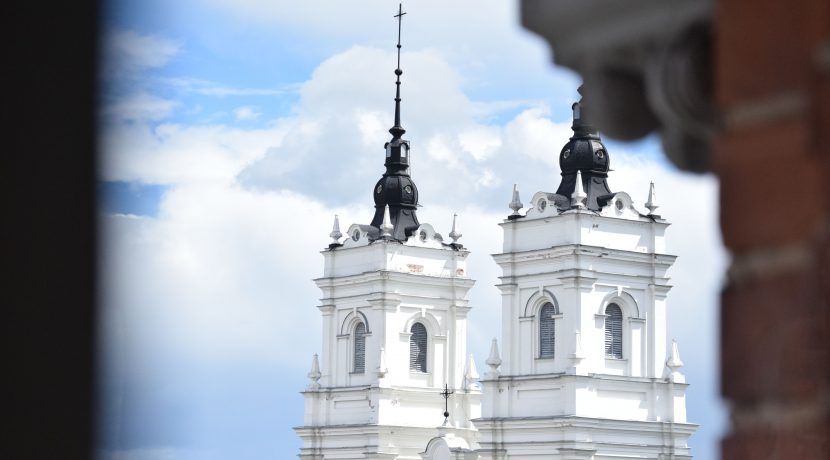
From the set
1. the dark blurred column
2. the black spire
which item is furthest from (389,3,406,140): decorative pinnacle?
the dark blurred column

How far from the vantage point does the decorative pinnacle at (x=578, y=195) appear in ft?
152

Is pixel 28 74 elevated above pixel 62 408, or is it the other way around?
pixel 28 74

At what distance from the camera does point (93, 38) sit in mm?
1659

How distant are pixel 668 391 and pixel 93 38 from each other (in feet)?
149

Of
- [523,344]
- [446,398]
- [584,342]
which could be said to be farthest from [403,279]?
[584,342]

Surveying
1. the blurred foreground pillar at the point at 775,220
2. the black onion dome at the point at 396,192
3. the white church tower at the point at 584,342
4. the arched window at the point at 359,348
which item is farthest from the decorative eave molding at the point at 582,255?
the blurred foreground pillar at the point at 775,220

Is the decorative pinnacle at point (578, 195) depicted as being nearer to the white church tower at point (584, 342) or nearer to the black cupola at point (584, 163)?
the white church tower at point (584, 342)

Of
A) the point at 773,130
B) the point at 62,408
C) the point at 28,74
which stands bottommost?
the point at 62,408

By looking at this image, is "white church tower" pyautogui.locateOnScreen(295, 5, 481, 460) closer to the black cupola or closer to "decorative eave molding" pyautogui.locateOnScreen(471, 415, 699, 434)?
"decorative eave molding" pyautogui.locateOnScreen(471, 415, 699, 434)

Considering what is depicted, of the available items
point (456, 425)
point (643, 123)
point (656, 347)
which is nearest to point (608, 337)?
point (656, 347)

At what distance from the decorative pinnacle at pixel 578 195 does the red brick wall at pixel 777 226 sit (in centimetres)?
4478

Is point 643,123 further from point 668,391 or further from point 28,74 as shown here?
point 668,391

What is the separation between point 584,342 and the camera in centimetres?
4522

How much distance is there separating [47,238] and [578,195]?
148 ft
